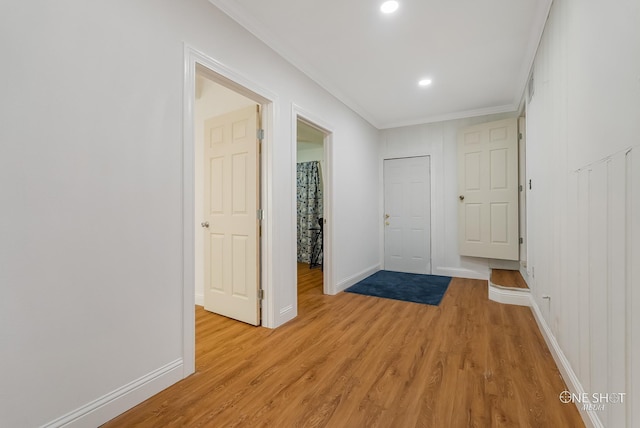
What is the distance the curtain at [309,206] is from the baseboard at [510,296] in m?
3.61

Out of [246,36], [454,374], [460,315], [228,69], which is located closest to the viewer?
[454,374]

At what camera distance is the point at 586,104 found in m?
1.43

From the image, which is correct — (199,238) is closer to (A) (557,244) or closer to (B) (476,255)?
(A) (557,244)

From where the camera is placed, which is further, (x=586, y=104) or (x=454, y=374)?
(x=454, y=374)

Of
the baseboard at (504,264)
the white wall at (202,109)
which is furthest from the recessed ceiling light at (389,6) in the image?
the baseboard at (504,264)

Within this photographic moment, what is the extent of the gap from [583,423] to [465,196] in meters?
3.41

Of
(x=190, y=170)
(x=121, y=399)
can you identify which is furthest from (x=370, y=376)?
(x=190, y=170)

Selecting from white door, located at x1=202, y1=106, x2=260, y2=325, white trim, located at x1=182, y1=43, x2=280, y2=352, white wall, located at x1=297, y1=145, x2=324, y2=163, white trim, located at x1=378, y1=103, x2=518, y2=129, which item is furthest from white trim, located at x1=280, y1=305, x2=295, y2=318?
white wall, located at x1=297, y1=145, x2=324, y2=163

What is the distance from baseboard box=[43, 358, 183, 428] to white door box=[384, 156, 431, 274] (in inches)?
157

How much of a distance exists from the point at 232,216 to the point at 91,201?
148cm

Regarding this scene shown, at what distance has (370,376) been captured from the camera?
1.86 meters

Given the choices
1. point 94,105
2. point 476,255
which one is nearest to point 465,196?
point 476,255

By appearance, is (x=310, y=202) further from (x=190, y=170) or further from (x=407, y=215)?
(x=190, y=170)

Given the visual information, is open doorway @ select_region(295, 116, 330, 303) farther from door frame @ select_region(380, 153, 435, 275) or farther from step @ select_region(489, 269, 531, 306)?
step @ select_region(489, 269, 531, 306)
